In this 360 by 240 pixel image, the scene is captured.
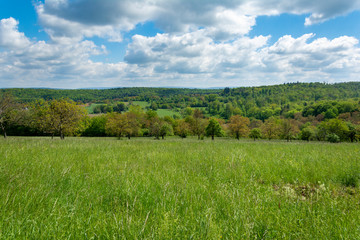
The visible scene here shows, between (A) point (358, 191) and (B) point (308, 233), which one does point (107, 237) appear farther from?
(A) point (358, 191)

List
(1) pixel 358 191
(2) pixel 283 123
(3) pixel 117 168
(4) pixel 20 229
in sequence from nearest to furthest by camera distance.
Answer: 1. (4) pixel 20 229
2. (1) pixel 358 191
3. (3) pixel 117 168
4. (2) pixel 283 123

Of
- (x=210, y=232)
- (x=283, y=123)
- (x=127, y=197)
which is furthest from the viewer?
(x=283, y=123)

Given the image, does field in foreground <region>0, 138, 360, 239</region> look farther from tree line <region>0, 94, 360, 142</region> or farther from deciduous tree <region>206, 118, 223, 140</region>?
deciduous tree <region>206, 118, 223, 140</region>

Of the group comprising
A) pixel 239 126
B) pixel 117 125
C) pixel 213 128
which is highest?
pixel 117 125

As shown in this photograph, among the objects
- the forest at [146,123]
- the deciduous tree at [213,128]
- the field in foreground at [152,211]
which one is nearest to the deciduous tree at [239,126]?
the forest at [146,123]

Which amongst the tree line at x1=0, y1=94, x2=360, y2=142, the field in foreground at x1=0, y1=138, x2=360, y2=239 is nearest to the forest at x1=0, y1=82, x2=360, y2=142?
the tree line at x1=0, y1=94, x2=360, y2=142

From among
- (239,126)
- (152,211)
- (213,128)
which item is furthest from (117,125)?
(152,211)

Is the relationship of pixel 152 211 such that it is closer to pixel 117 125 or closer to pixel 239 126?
pixel 117 125

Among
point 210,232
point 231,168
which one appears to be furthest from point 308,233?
point 231,168

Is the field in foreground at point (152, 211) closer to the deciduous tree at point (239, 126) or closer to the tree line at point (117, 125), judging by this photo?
the tree line at point (117, 125)

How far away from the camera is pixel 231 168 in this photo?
4297mm

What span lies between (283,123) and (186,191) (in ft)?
267

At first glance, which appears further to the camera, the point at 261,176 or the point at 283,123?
the point at 283,123

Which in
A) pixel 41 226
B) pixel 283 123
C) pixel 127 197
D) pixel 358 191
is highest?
pixel 41 226
